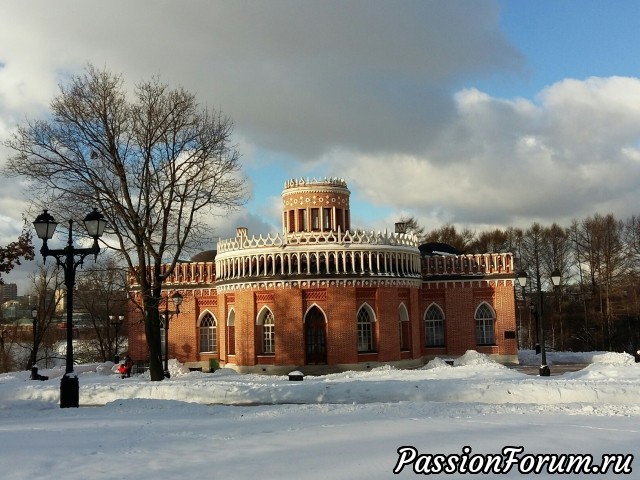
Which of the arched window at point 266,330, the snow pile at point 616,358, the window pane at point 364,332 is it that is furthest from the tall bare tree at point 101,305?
the snow pile at point 616,358

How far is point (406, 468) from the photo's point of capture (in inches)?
303

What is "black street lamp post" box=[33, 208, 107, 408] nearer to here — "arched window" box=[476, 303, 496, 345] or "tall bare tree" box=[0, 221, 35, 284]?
"tall bare tree" box=[0, 221, 35, 284]

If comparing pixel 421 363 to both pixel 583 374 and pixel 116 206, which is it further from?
pixel 116 206

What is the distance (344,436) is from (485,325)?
2650 centimetres

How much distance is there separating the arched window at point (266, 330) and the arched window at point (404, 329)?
682cm

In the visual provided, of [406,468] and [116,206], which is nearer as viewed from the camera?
[406,468]

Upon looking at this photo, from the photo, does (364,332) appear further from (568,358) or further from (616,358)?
(568,358)

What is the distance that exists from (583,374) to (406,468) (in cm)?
1499

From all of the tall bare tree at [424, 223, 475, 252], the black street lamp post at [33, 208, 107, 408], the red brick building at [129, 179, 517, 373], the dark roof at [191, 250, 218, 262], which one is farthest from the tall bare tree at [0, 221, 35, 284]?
the tall bare tree at [424, 223, 475, 252]

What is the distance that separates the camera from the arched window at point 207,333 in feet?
115

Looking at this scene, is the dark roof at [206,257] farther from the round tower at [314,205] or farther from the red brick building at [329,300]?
the round tower at [314,205]

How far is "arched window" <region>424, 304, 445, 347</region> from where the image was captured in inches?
1362

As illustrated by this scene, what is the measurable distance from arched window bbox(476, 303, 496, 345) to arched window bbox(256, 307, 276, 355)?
11.9 metres

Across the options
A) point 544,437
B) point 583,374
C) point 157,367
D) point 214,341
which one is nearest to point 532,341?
point 214,341
